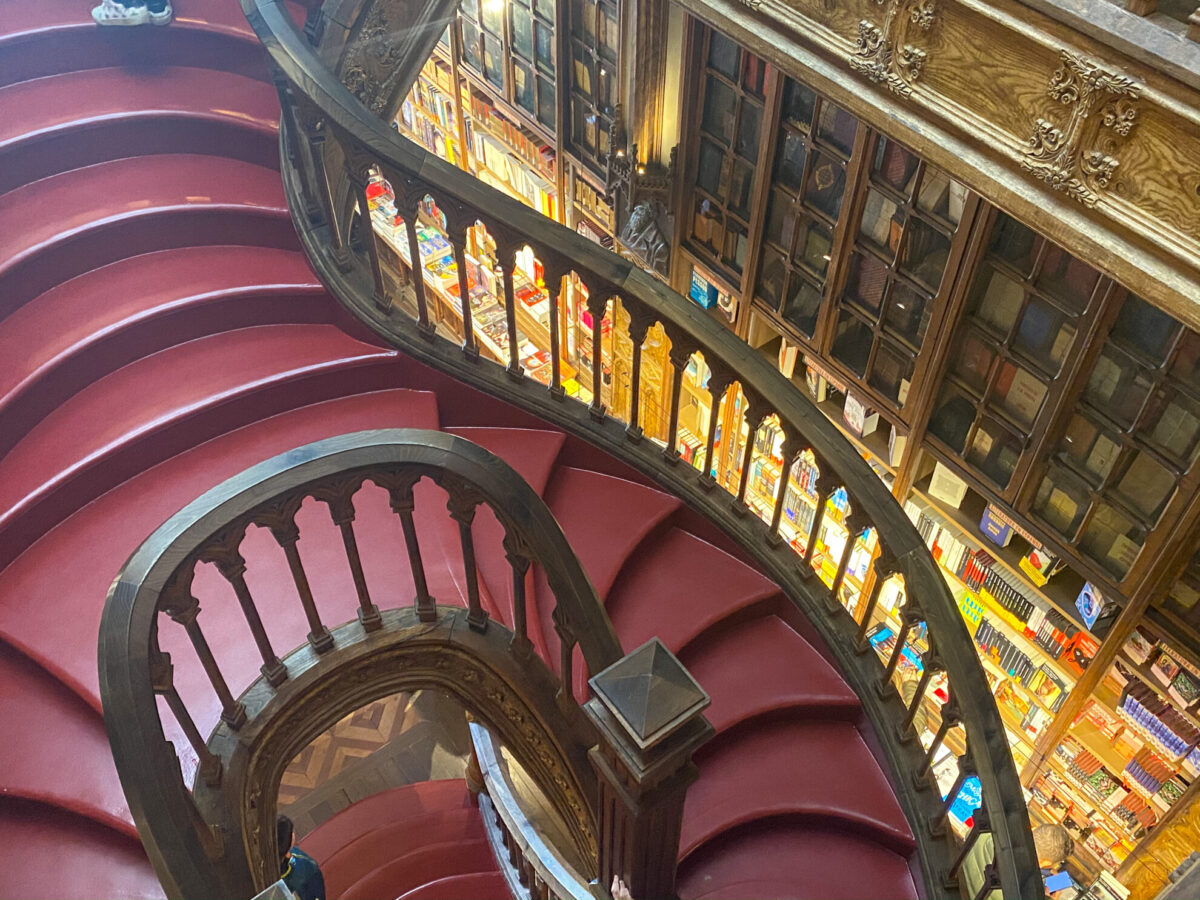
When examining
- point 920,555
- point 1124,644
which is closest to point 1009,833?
point 920,555

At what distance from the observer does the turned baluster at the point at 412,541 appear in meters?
2.17

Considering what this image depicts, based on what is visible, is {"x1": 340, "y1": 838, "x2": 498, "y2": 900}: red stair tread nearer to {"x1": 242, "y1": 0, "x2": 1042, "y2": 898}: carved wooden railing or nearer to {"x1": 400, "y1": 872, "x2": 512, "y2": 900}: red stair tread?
{"x1": 400, "y1": 872, "x2": 512, "y2": 900}: red stair tread

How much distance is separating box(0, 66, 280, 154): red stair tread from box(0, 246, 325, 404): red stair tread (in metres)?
0.53

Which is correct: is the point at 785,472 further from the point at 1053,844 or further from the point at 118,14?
the point at 1053,844

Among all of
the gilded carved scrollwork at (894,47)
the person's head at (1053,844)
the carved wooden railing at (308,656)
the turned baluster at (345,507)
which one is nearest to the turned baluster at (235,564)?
the carved wooden railing at (308,656)

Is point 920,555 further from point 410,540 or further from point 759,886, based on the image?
point 410,540

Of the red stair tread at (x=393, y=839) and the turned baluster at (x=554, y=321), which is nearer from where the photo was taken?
the turned baluster at (x=554, y=321)

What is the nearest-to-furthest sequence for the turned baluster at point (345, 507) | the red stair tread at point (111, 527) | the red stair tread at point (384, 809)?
the turned baluster at point (345, 507), the red stair tread at point (111, 527), the red stair tread at point (384, 809)

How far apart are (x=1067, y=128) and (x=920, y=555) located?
1.49 meters

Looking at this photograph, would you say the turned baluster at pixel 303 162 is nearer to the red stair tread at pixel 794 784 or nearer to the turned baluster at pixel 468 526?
the turned baluster at pixel 468 526

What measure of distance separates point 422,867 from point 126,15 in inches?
137

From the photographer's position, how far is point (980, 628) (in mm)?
4914

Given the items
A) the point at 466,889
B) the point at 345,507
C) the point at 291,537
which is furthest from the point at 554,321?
the point at 466,889

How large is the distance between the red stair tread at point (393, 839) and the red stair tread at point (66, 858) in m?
1.92
